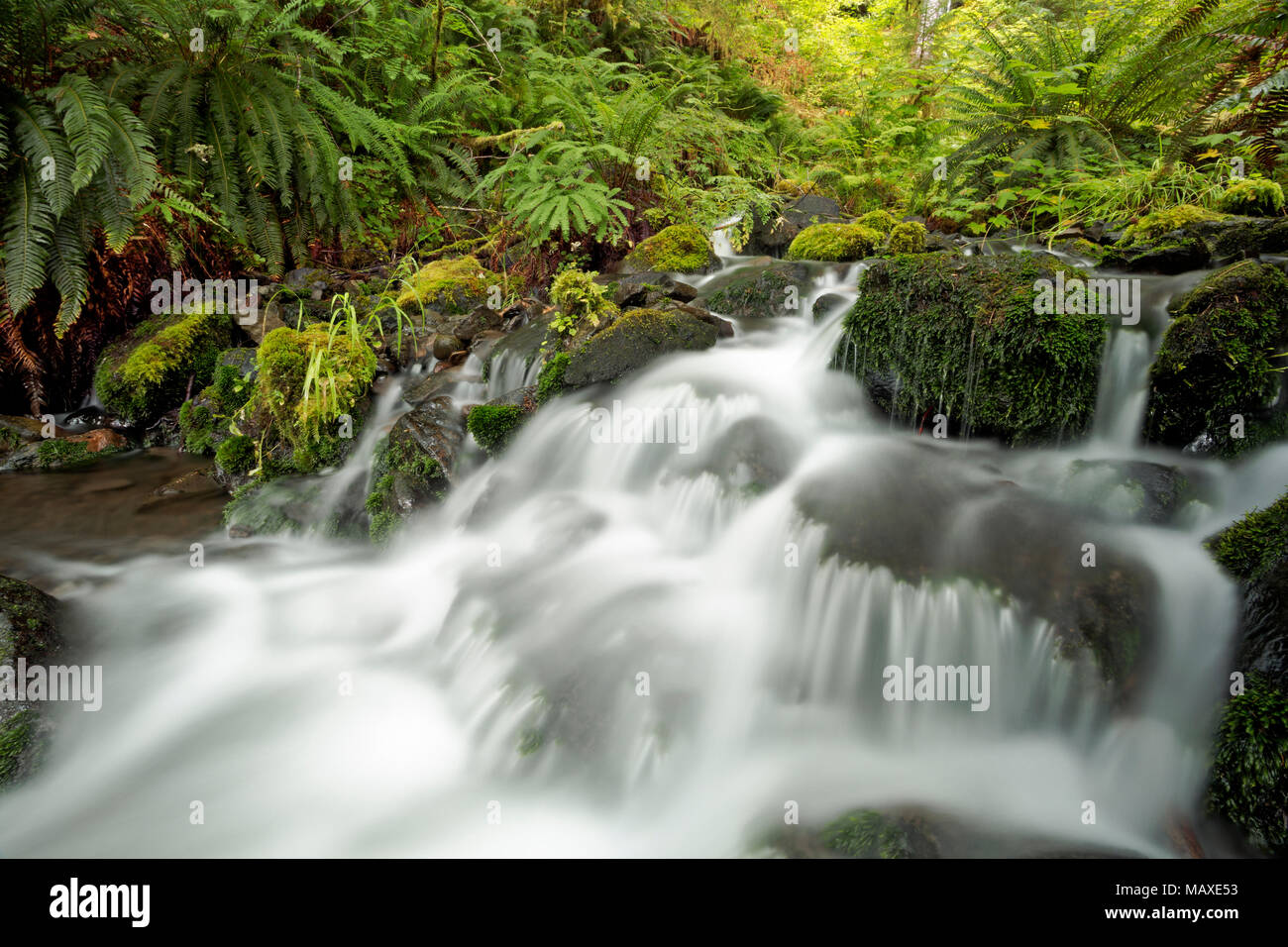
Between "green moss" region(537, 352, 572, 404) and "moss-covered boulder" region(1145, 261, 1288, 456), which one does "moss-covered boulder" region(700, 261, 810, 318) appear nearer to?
"green moss" region(537, 352, 572, 404)

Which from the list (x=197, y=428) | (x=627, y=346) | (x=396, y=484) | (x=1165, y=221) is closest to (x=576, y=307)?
(x=627, y=346)

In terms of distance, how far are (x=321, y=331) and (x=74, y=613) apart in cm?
299

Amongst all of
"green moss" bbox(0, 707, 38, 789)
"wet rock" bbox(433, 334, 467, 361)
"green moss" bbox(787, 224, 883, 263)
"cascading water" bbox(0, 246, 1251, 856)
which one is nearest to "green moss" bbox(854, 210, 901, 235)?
"green moss" bbox(787, 224, 883, 263)

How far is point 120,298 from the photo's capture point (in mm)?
6492

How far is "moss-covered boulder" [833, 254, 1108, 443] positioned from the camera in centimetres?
402

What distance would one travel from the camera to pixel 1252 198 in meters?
5.37

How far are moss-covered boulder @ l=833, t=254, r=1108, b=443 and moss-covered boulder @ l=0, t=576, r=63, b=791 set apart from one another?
5.30 m

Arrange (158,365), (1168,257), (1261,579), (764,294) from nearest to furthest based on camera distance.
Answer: (1261,579) < (1168,257) < (158,365) < (764,294)

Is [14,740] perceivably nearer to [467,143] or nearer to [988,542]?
[988,542]
